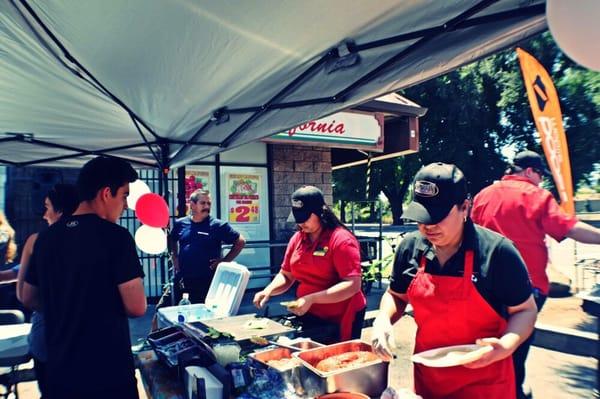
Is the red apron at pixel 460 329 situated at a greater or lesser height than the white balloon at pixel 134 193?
lesser

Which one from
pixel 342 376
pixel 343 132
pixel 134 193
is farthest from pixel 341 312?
pixel 343 132

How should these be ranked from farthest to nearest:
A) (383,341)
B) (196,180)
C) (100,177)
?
(196,180)
(100,177)
(383,341)

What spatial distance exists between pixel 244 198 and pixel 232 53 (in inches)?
234

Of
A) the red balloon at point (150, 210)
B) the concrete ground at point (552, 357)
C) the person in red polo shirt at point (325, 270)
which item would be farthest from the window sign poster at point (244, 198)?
the person in red polo shirt at point (325, 270)

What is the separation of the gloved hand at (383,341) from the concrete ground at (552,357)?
9.03ft

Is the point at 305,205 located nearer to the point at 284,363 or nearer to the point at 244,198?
the point at 284,363

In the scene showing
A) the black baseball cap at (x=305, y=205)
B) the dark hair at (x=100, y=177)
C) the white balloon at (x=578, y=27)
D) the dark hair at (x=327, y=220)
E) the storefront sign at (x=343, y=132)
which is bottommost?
the dark hair at (x=327, y=220)

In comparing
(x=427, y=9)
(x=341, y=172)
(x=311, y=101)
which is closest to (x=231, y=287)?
→ (x=311, y=101)

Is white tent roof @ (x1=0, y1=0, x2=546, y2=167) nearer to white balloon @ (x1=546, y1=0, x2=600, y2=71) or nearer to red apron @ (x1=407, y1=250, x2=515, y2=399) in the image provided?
white balloon @ (x1=546, y1=0, x2=600, y2=71)

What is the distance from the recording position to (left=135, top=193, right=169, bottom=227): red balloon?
3.96m

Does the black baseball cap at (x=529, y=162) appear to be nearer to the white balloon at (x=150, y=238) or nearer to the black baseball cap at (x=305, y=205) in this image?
the black baseball cap at (x=305, y=205)

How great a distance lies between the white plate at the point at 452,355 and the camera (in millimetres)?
1343

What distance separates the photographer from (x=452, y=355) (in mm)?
1446

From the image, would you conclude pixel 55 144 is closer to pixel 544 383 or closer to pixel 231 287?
pixel 231 287
